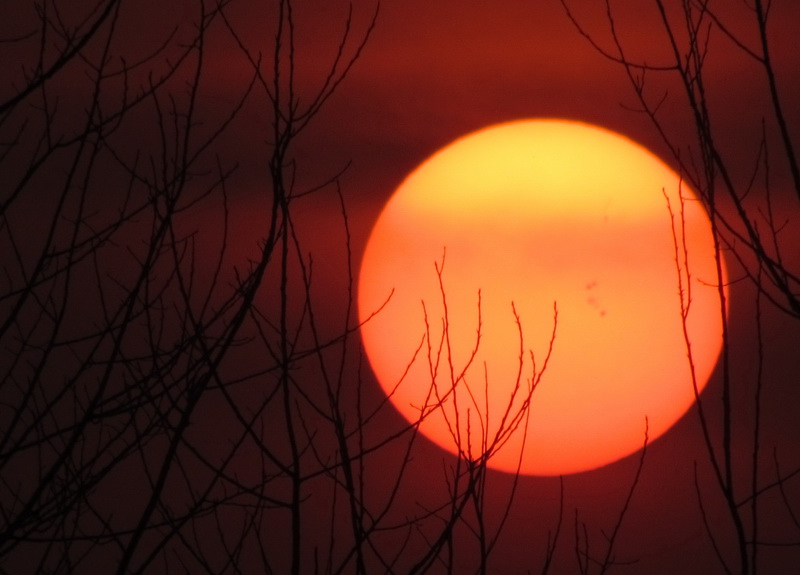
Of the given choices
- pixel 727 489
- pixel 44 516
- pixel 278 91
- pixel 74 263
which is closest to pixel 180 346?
pixel 74 263

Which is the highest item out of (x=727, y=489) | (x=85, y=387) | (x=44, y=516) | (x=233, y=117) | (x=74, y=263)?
(x=233, y=117)

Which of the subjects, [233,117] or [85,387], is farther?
[85,387]

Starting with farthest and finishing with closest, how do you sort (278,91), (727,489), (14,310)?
(278,91) < (727,489) < (14,310)

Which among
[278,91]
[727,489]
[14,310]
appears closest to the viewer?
[14,310]

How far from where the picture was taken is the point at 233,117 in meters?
3.14

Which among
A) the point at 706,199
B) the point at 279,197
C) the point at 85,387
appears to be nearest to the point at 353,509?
the point at 279,197

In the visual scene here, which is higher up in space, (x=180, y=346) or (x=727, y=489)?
(x=180, y=346)

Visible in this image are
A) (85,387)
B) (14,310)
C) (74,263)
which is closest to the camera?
(14,310)

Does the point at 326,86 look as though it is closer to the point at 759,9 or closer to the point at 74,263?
the point at 74,263

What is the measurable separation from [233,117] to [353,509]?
142 cm

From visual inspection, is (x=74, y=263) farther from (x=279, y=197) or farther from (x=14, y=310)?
(x=279, y=197)

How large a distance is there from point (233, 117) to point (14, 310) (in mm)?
1053

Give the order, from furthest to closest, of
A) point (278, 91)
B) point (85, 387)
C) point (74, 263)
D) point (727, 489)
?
point (85, 387) → point (278, 91) → point (74, 263) → point (727, 489)

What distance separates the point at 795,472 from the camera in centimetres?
296
